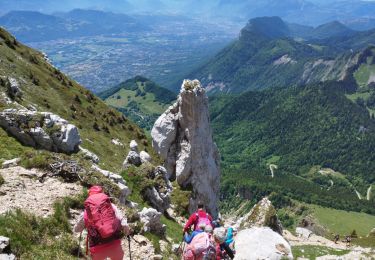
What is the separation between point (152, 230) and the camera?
27047mm

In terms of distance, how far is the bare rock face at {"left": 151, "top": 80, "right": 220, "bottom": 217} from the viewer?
55.6m

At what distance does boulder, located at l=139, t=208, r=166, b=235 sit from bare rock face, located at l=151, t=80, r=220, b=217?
26755mm

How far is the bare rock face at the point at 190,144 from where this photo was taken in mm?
55594

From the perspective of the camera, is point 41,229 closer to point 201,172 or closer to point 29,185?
point 29,185

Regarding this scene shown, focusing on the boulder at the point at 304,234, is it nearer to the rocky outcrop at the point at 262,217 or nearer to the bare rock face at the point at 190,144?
the bare rock face at the point at 190,144

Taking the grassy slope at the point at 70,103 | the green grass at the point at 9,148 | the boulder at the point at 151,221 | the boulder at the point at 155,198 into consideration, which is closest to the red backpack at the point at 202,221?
the boulder at the point at 151,221

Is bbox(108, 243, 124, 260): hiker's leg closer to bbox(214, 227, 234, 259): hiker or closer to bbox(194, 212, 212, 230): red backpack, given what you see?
bbox(194, 212, 212, 230): red backpack

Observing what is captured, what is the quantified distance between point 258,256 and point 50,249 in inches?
477

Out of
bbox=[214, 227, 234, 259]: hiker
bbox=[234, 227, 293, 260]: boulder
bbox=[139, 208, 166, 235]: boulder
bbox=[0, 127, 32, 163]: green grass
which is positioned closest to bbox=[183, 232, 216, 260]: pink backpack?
bbox=[214, 227, 234, 259]: hiker

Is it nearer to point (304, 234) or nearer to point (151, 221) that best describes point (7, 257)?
point (151, 221)

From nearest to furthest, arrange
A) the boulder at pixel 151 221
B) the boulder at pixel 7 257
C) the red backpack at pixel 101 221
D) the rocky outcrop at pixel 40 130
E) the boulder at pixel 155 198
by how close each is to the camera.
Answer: the red backpack at pixel 101 221 → the boulder at pixel 7 257 → the boulder at pixel 151 221 → the rocky outcrop at pixel 40 130 → the boulder at pixel 155 198

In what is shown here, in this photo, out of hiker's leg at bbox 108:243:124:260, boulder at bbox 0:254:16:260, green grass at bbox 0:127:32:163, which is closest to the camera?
hiker's leg at bbox 108:243:124:260

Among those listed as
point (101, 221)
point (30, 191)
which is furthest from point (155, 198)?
point (101, 221)

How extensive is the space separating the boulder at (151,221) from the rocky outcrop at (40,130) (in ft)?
52.5
